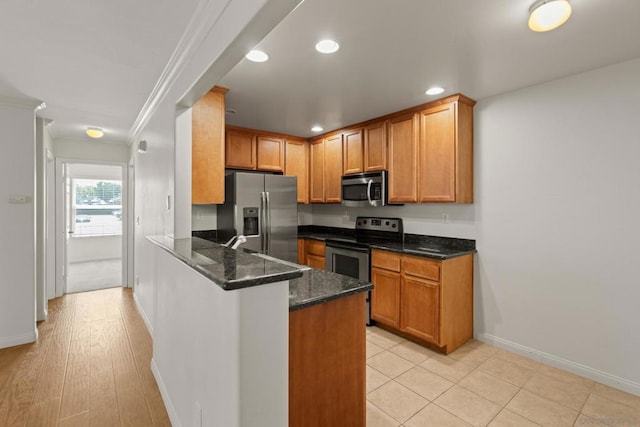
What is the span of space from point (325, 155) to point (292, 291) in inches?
127

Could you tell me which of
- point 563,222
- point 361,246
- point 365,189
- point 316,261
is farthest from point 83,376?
point 563,222

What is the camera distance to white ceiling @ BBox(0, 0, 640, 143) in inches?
65.7

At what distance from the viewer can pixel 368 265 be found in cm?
344

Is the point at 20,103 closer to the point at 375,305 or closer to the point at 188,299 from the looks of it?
the point at 188,299

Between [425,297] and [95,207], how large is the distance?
8166 millimetres

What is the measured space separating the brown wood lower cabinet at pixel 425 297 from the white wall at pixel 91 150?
172 inches

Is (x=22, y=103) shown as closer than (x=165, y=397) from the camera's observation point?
No

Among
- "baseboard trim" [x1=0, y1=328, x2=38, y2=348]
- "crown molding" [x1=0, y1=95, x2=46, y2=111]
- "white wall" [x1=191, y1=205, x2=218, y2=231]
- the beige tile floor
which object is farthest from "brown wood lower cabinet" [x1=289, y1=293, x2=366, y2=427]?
"crown molding" [x1=0, y1=95, x2=46, y2=111]

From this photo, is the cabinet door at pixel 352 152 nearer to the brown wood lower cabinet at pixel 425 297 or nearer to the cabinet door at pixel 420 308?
the brown wood lower cabinet at pixel 425 297

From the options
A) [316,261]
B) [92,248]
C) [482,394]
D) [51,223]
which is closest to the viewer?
[482,394]

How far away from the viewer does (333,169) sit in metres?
4.38

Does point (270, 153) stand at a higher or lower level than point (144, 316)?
higher

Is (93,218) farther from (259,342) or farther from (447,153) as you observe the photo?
(259,342)

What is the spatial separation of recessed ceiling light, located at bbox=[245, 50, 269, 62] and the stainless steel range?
216 centimetres
